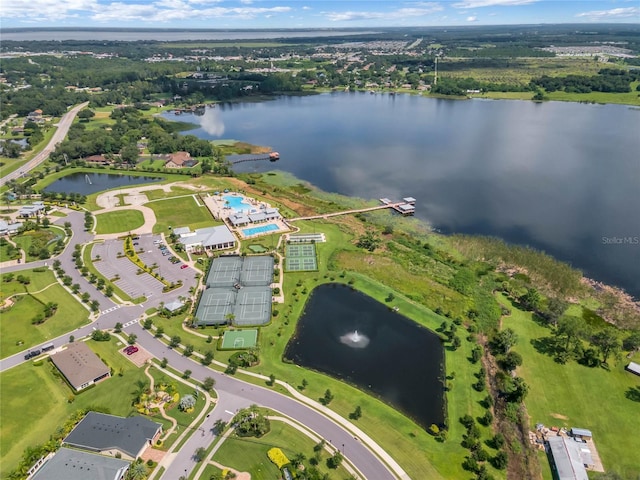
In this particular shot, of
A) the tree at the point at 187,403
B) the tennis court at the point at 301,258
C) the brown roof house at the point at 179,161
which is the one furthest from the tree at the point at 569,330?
the brown roof house at the point at 179,161

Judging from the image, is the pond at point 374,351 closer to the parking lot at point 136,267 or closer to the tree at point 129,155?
the parking lot at point 136,267

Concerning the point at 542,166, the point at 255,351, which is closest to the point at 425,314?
the point at 255,351

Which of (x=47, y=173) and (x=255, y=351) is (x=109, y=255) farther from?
(x=47, y=173)

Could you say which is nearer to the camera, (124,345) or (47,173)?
(124,345)

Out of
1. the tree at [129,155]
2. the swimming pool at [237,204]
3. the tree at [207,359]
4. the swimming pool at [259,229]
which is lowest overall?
the tree at [207,359]

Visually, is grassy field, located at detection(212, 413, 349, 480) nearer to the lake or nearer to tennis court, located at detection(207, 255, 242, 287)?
tennis court, located at detection(207, 255, 242, 287)
